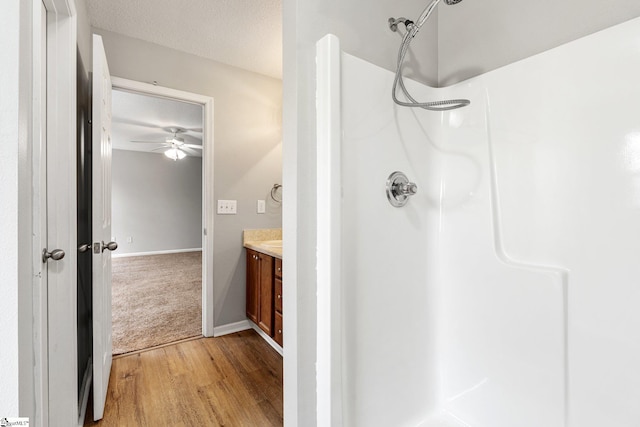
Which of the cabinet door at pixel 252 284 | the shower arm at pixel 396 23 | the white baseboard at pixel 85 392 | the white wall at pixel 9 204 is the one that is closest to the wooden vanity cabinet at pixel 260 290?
the cabinet door at pixel 252 284

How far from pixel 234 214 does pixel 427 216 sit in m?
1.81

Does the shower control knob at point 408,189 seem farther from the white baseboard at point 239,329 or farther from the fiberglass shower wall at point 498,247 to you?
the white baseboard at point 239,329

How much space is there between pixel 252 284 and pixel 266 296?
30 centimetres

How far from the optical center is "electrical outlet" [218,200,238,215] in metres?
2.47

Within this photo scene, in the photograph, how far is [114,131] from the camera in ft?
15.0

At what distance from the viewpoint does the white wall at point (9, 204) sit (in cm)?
64

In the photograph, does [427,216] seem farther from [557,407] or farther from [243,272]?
[243,272]

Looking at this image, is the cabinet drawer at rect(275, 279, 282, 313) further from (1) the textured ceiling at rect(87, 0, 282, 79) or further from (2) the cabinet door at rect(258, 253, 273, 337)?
(1) the textured ceiling at rect(87, 0, 282, 79)

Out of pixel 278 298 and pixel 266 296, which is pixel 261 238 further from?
pixel 278 298

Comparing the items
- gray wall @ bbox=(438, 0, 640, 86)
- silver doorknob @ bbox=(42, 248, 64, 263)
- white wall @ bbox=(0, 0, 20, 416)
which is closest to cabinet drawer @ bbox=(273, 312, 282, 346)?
silver doorknob @ bbox=(42, 248, 64, 263)

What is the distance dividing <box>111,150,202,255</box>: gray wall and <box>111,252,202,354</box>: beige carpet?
106cm

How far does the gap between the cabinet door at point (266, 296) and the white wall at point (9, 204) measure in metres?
1.54

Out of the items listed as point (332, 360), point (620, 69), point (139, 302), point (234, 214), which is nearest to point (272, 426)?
point (332, 360)

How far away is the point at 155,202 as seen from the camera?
652 cm
